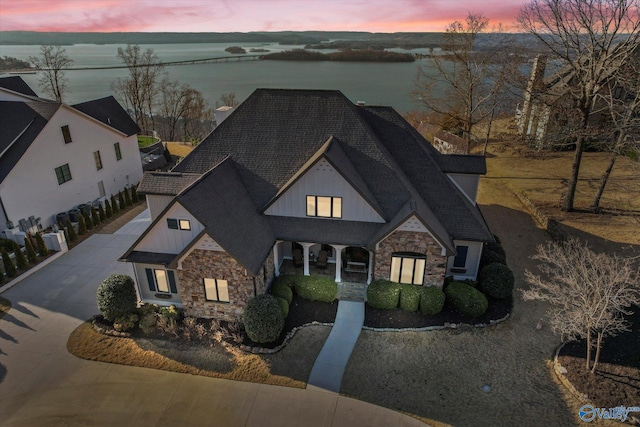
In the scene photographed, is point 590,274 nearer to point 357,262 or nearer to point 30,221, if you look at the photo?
point 357,262

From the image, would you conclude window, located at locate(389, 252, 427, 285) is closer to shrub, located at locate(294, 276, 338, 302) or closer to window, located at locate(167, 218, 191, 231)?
shrub, located at locate(294, 276, 338, 302)

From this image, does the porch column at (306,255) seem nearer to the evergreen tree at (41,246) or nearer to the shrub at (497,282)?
the shrub at (497,282)

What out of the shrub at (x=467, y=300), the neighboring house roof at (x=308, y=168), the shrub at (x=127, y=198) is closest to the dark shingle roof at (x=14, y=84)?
the shrub at (x=127, y=198)

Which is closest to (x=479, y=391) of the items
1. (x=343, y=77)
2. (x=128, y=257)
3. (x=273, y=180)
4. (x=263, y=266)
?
(x=263, y=266)

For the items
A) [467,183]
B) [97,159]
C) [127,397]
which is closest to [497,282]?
[467,183]

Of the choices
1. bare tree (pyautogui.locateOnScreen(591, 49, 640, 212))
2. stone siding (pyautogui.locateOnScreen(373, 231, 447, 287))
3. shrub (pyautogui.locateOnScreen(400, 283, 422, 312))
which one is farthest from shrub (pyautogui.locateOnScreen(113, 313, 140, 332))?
bare tree (pyautogui.locateOnScreen(591, 49, 640, 212))
